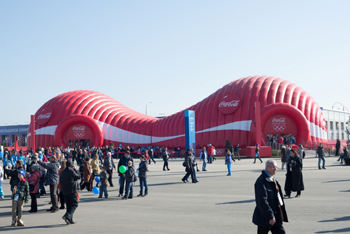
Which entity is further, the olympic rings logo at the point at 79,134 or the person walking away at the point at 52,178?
the olympic rings logo at the point at 79,134

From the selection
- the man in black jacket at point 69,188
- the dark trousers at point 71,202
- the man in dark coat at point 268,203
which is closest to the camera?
the man in dark coat at point 268,203

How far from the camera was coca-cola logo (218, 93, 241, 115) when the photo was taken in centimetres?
4153

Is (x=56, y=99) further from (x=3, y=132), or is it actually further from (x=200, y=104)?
(x=3, y=132)

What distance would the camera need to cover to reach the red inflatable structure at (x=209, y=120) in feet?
131

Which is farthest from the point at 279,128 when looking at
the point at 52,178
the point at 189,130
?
the point at 52,178

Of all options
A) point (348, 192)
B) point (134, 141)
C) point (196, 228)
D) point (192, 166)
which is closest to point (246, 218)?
point (196, 228)

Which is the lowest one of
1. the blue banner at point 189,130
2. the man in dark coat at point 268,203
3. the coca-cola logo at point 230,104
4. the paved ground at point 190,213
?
the paved ground at point 190,213

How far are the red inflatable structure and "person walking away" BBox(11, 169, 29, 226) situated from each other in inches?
1215

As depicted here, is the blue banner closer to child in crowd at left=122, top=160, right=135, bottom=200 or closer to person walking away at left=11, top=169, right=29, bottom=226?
child in crowd at left=122, top=160, right=135, bottom=200

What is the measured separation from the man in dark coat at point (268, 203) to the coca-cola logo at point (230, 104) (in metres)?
36.2

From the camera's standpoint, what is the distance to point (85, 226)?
8.68 m

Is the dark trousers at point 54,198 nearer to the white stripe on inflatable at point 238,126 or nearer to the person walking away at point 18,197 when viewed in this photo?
the person walking away at point 18,197

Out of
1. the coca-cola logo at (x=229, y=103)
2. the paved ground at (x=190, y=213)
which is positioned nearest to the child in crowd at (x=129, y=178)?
the paved ground at (x=190, y=213)

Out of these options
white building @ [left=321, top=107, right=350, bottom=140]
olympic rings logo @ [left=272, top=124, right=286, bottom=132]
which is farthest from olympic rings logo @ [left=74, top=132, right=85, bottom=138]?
white building @ [left=321, top=107, right=350, bottom=140]
